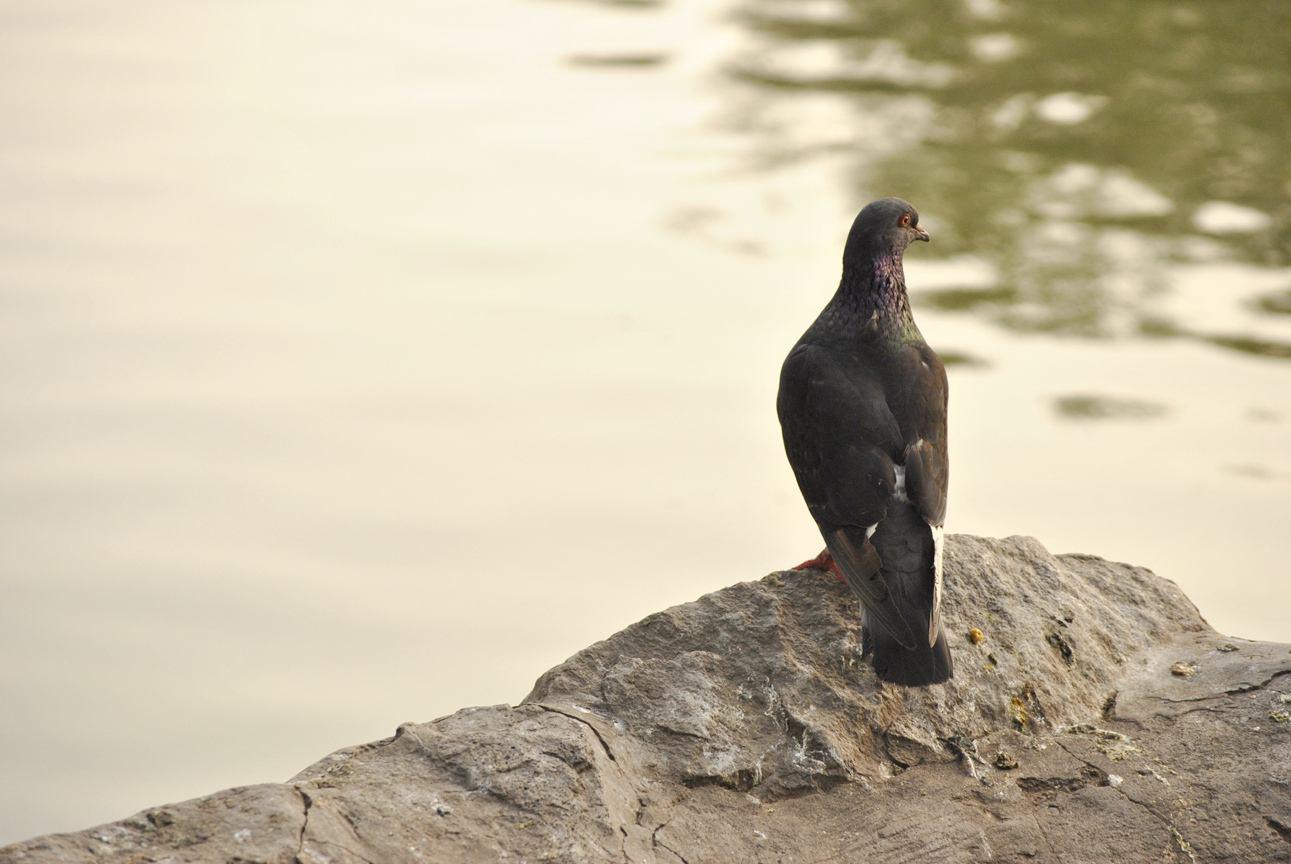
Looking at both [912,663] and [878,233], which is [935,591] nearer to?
[912,663]

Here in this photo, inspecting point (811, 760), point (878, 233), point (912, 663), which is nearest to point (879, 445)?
point (912, 663)

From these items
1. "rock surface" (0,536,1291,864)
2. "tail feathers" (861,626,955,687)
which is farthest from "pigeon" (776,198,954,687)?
"rock surface" (0,536,1291,864)

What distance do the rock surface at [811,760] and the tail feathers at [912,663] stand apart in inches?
6.5

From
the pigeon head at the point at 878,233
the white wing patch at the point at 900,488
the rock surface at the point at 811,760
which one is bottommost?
the rock surface at the point at 811,760

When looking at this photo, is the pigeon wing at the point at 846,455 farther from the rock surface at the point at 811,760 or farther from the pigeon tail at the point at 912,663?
the rock surface at the point at 811,760

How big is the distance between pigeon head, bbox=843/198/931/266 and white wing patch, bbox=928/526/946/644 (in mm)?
1107

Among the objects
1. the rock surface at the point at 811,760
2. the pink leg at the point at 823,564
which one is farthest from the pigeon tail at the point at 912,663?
the pink leg at the point at 823,564

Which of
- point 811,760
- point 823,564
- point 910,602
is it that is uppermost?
point 823,564

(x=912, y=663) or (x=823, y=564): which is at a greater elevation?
(x=823, y=564)

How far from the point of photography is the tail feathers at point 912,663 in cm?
349

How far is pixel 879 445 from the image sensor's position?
391cm

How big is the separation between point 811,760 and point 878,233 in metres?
1.90

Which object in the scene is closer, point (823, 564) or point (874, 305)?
point (823, 564)

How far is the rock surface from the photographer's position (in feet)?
9.93
